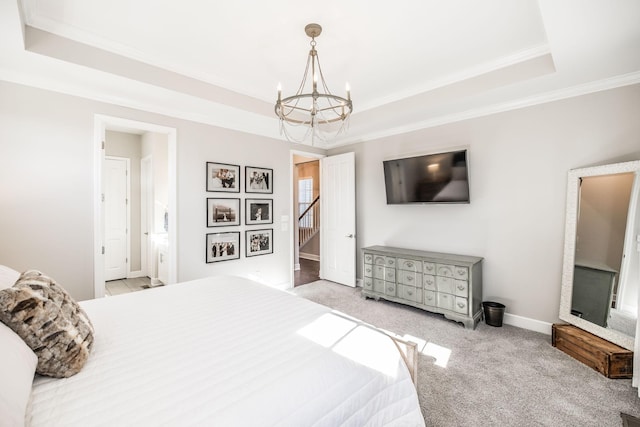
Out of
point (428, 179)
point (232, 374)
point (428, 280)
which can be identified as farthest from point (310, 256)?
point (232, 374)

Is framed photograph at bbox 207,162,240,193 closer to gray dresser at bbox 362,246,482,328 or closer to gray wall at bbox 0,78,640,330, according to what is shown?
gray wall at bbox 0,78,640,330

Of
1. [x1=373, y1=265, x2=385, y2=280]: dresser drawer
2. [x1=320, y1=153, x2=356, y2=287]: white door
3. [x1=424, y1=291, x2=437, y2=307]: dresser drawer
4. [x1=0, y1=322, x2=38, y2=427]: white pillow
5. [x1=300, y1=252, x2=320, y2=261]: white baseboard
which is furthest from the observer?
[x1=300, y1=252, x2=320, y2=261]: white baseboard

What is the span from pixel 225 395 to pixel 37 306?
892 mm

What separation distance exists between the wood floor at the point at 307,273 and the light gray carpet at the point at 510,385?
2.28 meters

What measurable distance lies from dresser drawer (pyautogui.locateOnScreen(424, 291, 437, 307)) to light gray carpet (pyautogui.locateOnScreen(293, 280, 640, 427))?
33cm

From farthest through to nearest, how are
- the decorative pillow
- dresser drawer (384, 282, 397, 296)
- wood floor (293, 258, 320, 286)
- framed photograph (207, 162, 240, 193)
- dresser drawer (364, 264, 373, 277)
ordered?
wood floor (293, 258, 320, 286), dresser drawer (364, 264, 373, 277), dresser drawer (384, 282, 397, 296), framed photograph (207, 162, 240, 193), the decorative pillow

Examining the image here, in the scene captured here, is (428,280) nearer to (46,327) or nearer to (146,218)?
(46,327)

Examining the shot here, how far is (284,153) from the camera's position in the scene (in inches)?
181

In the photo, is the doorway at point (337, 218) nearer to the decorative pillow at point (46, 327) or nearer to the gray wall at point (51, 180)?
the gray wall at point (51, 180)

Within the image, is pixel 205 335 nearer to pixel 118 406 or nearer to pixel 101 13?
pixel 118 406

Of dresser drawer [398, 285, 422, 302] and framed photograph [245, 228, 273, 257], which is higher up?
framed photograph [245, 228, 273, 257]

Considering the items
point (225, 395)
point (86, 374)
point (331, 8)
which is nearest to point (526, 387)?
point (225, 395)

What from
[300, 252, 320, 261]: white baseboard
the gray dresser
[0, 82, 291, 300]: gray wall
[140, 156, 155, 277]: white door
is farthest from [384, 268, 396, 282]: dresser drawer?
[140, 156, 155, 277]: white door

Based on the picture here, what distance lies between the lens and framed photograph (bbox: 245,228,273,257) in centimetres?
416
